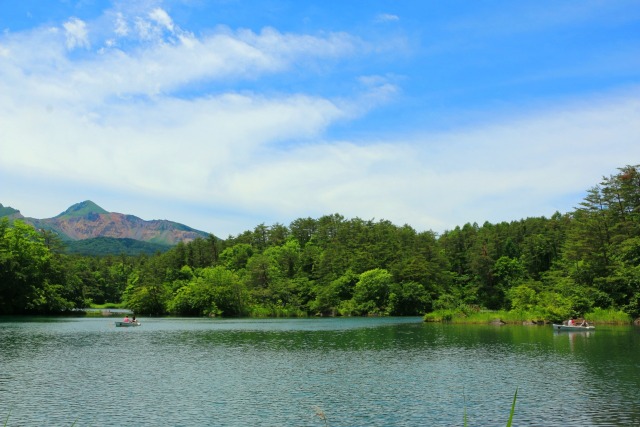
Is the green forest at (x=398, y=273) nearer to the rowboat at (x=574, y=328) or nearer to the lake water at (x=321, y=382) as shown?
the rowboat at (x=574, y=328)

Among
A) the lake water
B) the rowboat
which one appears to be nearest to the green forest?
the rowboat

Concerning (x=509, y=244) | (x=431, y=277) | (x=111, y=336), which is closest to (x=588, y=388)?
(x=111, y=336)

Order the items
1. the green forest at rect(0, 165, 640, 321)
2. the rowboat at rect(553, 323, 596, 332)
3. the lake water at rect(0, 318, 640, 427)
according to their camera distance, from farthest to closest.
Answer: the green forest at rect(0, 165, 640, 321) < the rowboat at rect(553, 323, 596, 332) < the lake water at rect(0, 318, 640, 427)

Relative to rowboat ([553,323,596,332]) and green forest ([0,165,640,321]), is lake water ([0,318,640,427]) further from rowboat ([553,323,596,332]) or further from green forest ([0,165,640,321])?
green forest ([0,165,640,321])

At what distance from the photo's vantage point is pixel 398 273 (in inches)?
4373

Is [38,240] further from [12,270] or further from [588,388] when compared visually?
[588,388]

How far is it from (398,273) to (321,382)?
83598 mm

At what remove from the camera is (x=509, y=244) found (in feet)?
395

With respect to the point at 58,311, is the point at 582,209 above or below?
above

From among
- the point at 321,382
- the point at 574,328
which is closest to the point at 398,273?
the point at 574,328

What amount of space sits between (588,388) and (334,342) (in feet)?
88.9

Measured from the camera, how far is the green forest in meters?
74.6

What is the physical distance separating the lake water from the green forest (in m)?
26.7

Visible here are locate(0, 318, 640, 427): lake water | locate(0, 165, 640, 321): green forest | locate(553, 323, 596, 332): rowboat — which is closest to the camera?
locate(0, 318, 640, 427): lake water
